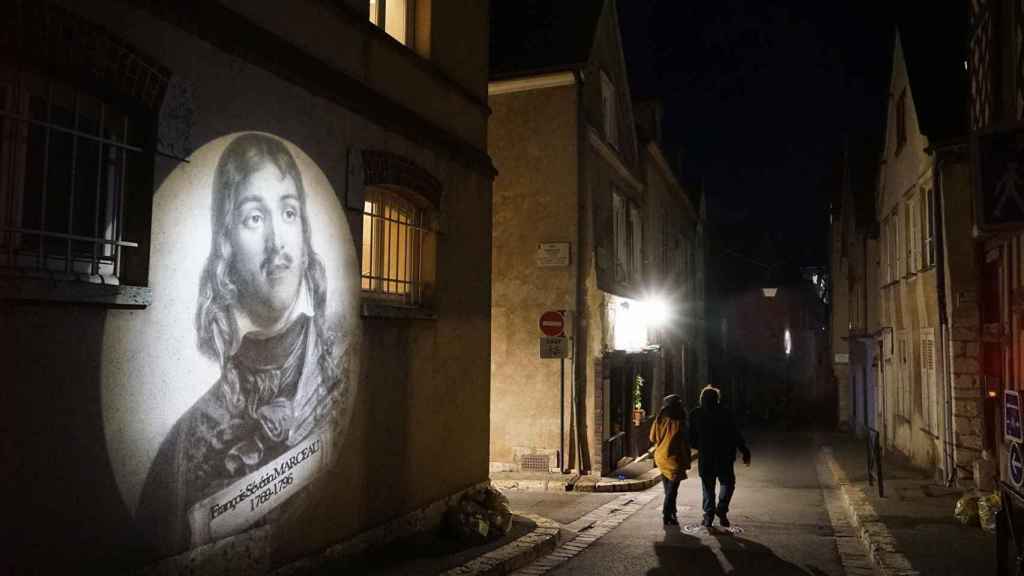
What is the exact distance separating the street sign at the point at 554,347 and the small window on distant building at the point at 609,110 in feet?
16.6

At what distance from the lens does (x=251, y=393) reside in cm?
599

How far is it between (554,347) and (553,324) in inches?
19.3

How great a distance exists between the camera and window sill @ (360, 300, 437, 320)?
24.7 ft

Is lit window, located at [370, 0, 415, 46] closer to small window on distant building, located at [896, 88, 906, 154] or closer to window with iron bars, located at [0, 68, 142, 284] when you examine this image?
window with iron bars, located at [0, 68, 142, 284]

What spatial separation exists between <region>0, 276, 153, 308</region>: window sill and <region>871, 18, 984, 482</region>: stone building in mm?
11794

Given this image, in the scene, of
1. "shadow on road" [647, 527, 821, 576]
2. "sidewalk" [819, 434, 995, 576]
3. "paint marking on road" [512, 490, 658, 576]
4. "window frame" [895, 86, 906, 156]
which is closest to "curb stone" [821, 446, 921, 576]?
"sidewalk" [819, 434, 995, 576]

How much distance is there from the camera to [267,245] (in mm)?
6121

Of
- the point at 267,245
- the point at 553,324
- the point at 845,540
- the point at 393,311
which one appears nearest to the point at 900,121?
the point at 553,324

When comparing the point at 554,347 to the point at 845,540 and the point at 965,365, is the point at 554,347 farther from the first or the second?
the point at 965,365

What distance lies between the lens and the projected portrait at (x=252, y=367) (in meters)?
5.36

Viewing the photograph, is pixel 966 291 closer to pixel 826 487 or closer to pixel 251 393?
pixel 826 487

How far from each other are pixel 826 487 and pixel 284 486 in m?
11.1

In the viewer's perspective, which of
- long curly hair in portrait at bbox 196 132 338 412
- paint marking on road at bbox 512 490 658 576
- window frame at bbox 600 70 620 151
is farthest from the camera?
window frame at bbox 600 70 620 151

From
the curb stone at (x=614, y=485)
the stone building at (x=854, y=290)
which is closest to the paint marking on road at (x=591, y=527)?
the curb stone at (x=614, y=485)
